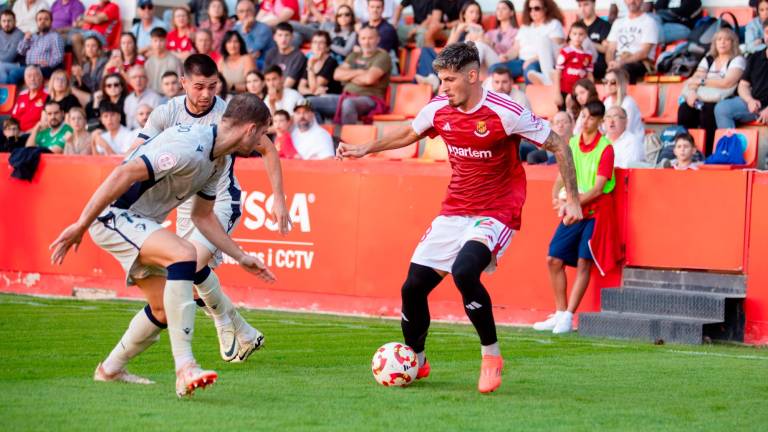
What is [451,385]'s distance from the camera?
8.59 meters

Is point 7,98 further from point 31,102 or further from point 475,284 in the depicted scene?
point 475,284

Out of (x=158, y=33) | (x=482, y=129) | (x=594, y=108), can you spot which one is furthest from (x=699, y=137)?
(x=158, y=33)

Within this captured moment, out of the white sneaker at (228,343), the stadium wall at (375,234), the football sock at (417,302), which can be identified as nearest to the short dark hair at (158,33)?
the stadium wall at (375,234)

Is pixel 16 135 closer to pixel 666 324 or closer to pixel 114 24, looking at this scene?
pixel 114 24

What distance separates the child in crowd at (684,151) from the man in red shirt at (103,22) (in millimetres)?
12579

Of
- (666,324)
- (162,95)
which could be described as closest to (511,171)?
(666,324)

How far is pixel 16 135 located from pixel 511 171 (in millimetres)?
12426

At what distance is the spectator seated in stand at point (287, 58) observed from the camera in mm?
18906

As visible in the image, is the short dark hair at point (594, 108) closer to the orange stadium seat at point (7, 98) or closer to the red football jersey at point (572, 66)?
the red football jersey at point (572, 66)

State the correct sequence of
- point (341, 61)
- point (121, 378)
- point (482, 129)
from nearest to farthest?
point (121, 378) → point (482, 129) → point (341, 61)

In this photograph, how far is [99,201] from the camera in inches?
286

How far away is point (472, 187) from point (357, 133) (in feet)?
28.1

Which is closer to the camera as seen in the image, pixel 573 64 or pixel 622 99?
pixel 622 99

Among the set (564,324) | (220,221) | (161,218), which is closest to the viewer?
(161,218)
